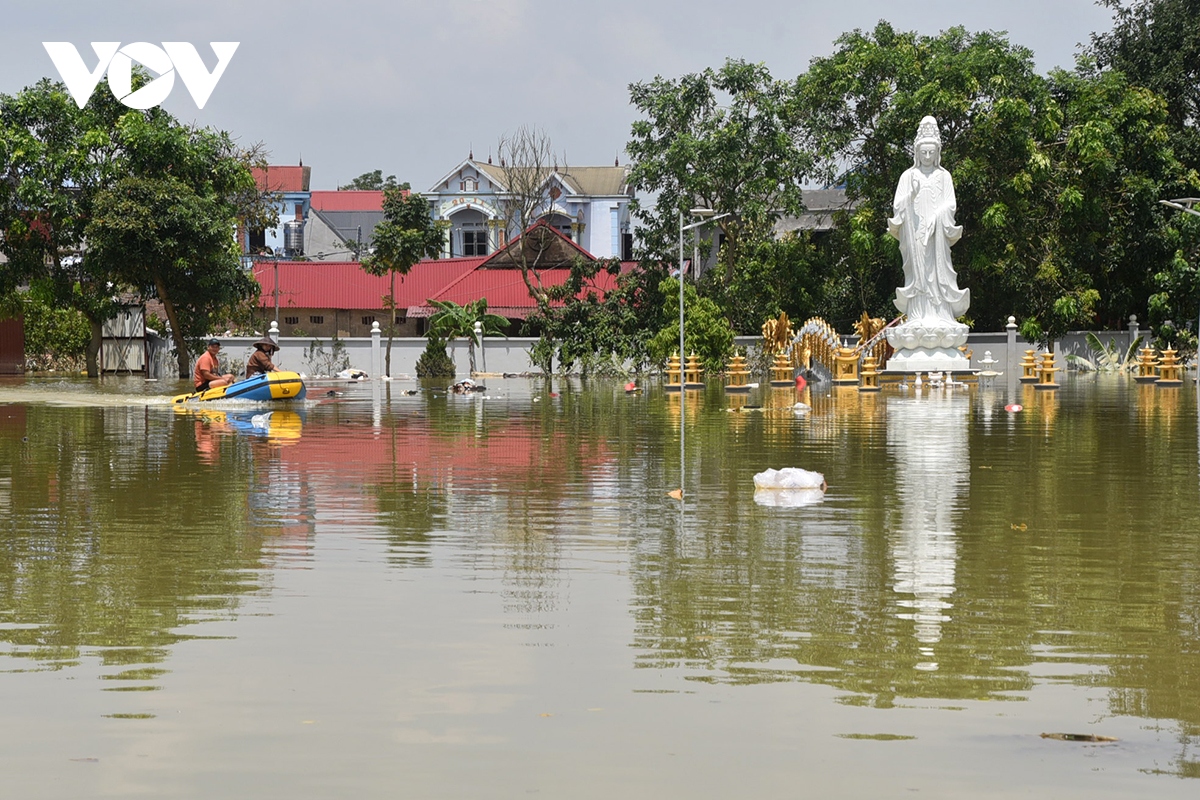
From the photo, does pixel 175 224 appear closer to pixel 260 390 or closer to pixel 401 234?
pixel 401 234

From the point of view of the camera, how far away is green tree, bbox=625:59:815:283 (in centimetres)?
4678

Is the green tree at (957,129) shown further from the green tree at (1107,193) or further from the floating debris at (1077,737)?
the floating debris at (1077,737)

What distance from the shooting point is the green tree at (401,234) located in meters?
50.2

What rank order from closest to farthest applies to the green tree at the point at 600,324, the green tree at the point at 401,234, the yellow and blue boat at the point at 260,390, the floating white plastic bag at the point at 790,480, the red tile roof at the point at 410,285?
1. the floating white plastic bag at the point at 790,480
2. the yellow and blue boat at the point at 260,390
3. the green tree at the point at 600,324
4. the green tree at the point at 401,234
5. the red tile roof at the point at 410,285

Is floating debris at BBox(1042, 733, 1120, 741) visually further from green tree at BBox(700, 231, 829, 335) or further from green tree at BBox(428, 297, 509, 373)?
green tree at BBox(428, 297, 509, 373)

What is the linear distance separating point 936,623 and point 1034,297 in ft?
134

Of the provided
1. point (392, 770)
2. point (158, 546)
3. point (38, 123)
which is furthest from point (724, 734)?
point (38, 123)

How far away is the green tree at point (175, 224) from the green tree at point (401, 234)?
6090mm

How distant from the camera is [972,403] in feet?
87.5

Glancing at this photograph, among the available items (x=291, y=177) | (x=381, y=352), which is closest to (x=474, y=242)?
(x=291, y=177)

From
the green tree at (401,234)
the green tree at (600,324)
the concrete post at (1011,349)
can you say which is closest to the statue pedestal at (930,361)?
the concrete post at (1011,349)

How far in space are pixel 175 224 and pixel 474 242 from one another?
3432cm

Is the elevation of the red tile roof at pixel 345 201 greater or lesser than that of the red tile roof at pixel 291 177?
lesser

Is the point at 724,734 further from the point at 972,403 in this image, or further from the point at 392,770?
the point at 972,403
